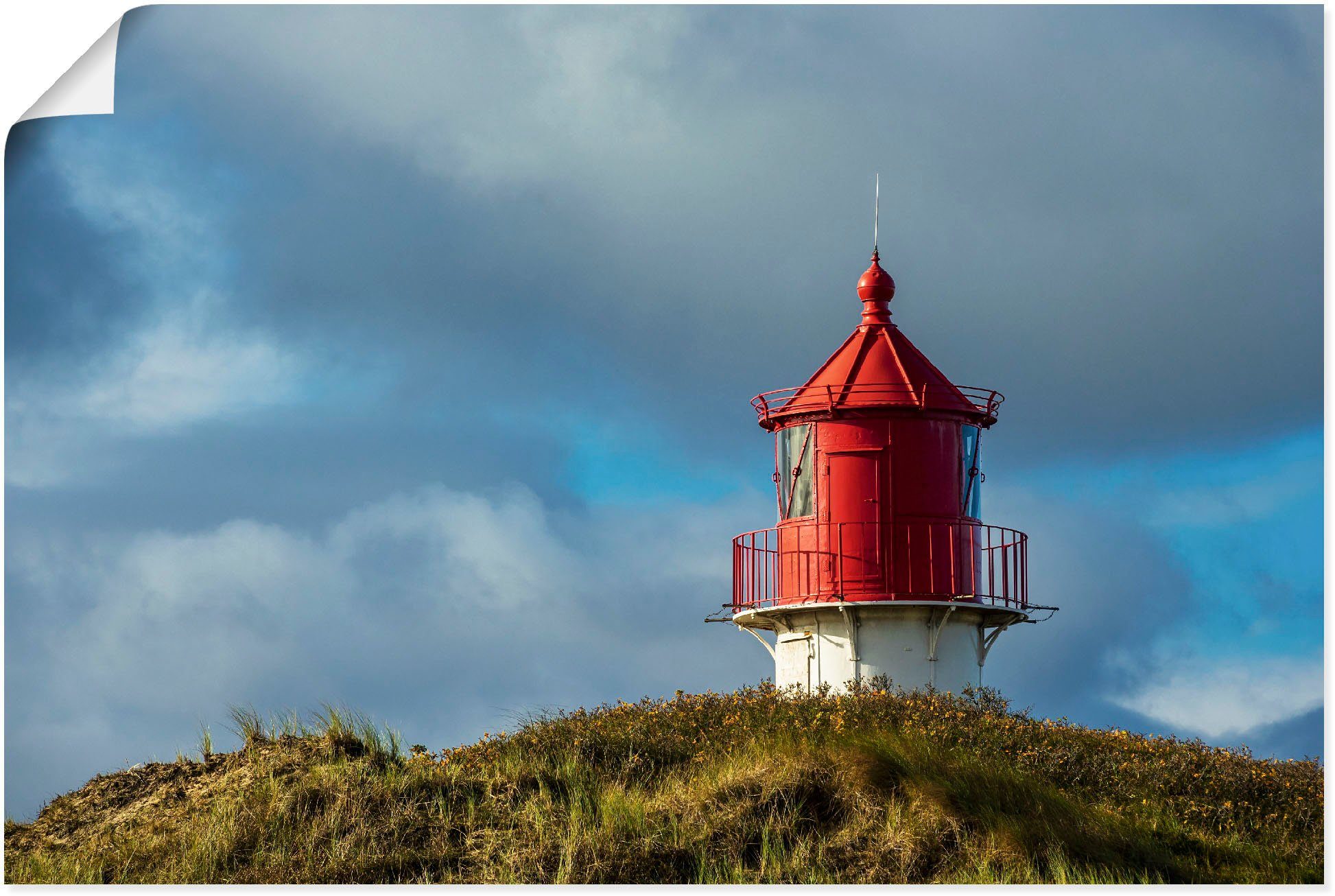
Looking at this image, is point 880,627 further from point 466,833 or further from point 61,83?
point 61,83

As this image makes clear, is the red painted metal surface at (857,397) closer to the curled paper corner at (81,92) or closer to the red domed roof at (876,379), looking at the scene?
the red domed roof at (876,379)

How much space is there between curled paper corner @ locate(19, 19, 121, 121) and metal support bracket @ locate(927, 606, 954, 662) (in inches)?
521

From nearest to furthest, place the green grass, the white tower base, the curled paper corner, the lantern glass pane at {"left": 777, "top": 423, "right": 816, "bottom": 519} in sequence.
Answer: the curled paper corner, the green grass, the white tower base, the lantern glass pane at {"left": 777, "top": 423, "right": 816, "bottom": 519}

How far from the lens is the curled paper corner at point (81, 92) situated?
962 cm

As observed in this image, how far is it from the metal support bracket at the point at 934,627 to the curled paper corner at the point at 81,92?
1322 cm

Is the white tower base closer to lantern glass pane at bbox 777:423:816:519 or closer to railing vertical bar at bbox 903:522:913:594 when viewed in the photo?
railing vertical bar at bbox 903:522:913:594

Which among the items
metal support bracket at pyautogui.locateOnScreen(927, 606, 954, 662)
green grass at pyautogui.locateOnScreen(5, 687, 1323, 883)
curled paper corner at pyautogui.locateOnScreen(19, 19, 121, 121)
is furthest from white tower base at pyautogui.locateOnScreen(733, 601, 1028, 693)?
curled paper corner at pyautogui.locateOnScreen(19, 19, 121, 121)

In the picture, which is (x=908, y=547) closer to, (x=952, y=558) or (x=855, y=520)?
(x=952, y=558)

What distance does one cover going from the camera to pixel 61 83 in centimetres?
962

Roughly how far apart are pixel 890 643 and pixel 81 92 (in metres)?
13.2

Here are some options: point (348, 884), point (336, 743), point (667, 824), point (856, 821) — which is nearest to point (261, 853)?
point (348, 884)

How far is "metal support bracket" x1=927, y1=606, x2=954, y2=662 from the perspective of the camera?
66.4ft

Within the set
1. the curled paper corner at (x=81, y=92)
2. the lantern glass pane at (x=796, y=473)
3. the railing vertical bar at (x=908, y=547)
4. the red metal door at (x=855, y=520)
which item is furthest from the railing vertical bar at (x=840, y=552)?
the curled paper corner at (x=81, y=92)

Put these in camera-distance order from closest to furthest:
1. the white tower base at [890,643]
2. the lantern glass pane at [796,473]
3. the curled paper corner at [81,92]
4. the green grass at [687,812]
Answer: the curled paper corner at [81,92] < the green grass at [687,812] < the white tower base at [890,643] < the lantern glass pane at [796,473]
